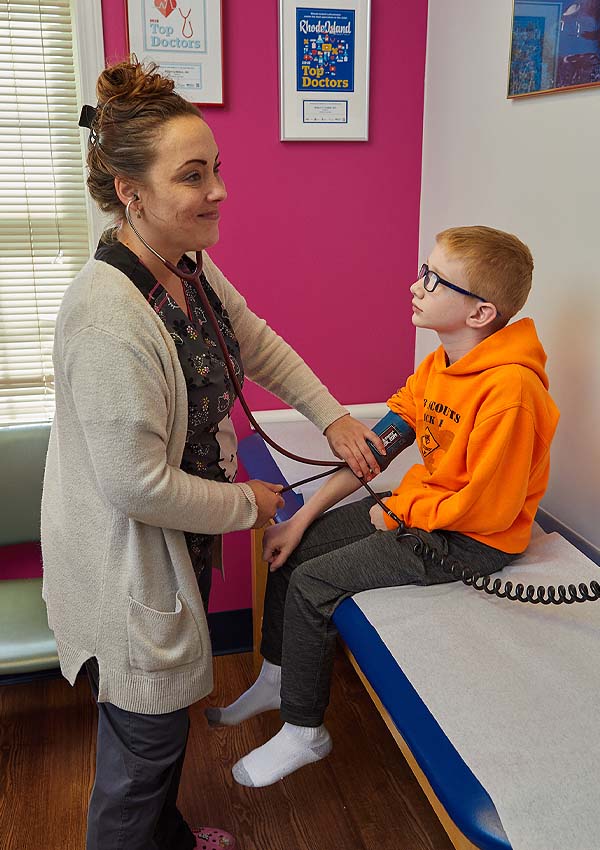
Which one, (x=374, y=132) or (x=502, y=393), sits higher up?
(x=374, y=132)

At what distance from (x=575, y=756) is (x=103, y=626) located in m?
0.74

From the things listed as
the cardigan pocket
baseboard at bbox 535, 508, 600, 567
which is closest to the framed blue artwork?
baseboard at bbox 535, 508, 600, 567

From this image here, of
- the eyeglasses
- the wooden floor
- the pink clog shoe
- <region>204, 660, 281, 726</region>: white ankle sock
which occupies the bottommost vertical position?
the wooden floor

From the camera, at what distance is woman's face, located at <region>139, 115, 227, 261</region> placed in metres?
1.26

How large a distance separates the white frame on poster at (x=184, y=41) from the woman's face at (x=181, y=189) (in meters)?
0.91

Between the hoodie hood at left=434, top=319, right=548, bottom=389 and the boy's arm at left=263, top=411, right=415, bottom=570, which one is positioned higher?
the hoodie hood at left=434, top=319, right=548, bottom=389

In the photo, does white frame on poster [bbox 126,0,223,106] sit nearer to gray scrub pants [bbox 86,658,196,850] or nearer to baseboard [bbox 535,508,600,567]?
baseboard [bbox 535,508,600,567]

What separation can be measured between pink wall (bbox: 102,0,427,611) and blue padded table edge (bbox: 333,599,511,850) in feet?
3.91

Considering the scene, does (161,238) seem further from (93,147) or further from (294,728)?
(294,728)

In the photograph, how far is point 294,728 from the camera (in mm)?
1540

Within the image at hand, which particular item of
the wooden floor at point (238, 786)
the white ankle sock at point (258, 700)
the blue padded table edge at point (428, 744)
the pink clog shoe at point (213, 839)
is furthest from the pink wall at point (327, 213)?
the blue padded table edge at point (428, 744)

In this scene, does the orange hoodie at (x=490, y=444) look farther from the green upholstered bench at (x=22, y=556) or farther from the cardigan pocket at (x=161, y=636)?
the green upholstered bench at (x=22, y=556)

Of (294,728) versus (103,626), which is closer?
(103,626)

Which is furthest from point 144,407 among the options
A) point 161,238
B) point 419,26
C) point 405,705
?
point 419,26
